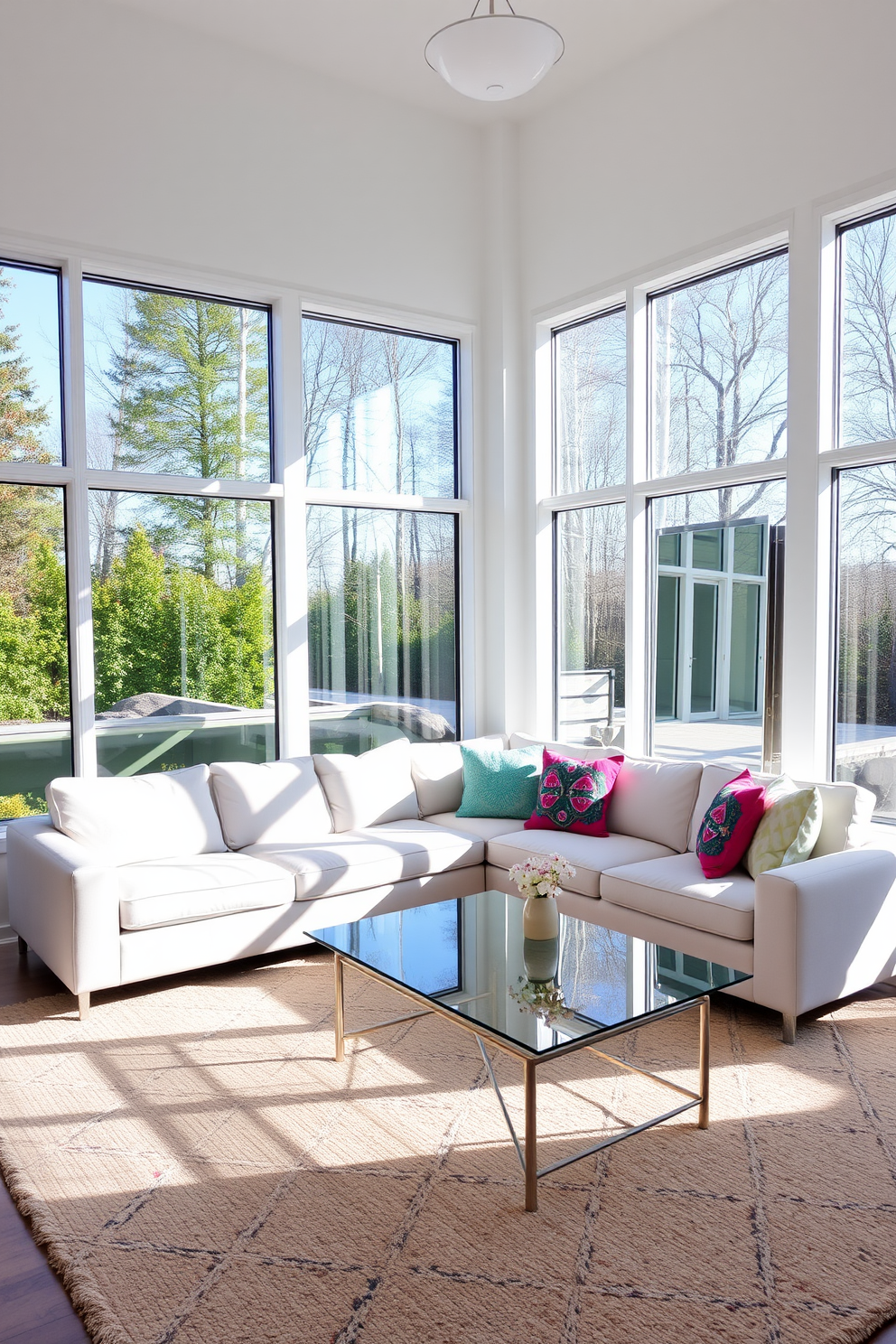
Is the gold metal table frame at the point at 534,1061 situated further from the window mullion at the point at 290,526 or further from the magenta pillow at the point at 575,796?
the window mullion at the point at 290,526

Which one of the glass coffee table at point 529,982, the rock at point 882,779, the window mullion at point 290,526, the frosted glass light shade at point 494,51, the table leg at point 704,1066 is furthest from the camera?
the window mullion at point 290,526

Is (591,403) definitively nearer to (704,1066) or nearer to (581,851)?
(581,851)

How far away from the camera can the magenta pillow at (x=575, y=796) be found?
194 inches

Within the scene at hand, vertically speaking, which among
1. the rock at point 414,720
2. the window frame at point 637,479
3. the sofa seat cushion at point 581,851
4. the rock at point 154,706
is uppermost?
the window frame at point 637,479

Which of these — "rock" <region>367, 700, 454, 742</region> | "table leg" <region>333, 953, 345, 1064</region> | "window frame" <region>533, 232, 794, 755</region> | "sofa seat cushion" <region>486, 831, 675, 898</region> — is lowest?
"table leg" <region>333, 953, 345, 1064</region>

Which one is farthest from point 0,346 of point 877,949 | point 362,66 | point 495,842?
point 877,949

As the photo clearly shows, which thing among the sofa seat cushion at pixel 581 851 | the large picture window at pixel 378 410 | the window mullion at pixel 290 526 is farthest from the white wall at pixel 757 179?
the window mullion at pixel 290 526

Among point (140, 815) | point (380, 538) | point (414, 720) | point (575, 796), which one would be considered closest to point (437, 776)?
point (414, 720)

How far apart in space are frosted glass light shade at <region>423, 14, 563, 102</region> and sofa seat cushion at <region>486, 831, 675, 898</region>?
9.87ft

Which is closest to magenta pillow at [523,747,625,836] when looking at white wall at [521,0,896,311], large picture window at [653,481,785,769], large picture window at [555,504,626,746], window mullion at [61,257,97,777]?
large picture window at [653,481,785,769]

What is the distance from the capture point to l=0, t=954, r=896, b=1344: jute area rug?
217 centimetres

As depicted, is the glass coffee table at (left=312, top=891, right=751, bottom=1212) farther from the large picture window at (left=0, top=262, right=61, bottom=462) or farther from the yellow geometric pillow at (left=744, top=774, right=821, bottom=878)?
the large picture window at (left=0, top=262, right=61, bottom=462)

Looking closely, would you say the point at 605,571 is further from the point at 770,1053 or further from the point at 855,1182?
the point at 855,1182

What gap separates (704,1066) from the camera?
9.62ft
